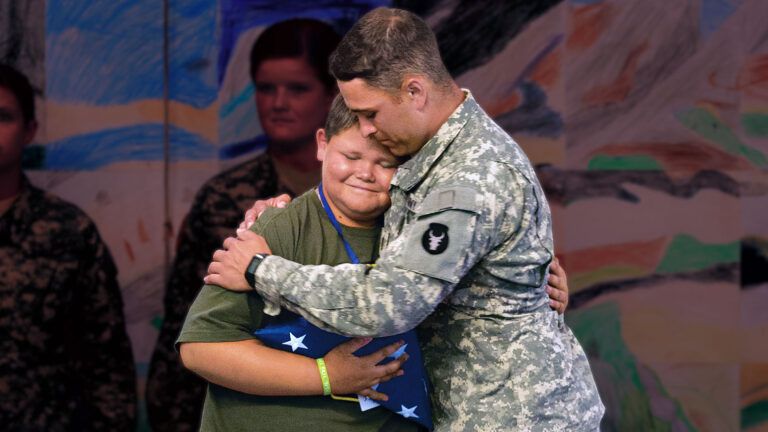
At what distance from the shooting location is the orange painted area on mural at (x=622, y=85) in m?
4.82

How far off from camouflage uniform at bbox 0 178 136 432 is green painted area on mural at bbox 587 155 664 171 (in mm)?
2090

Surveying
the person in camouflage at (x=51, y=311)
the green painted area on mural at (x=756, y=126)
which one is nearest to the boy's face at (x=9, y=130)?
the person in camouflage at (x=51, y=311)

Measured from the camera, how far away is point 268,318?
9.04ft

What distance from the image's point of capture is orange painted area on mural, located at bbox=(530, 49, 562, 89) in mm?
4840

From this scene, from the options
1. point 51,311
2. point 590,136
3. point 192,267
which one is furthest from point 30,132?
point 590,136

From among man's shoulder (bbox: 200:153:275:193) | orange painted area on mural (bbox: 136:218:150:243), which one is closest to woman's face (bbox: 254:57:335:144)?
man's shoulder (bbox: 200:153:275:193)

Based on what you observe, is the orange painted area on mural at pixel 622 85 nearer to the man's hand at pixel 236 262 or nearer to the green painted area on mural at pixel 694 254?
the green painted area on mural at pixel 694 254

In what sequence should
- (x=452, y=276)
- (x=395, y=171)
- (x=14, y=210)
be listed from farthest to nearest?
(x=14, y=210) → (x=395, y=171) → (x=452, y=276)

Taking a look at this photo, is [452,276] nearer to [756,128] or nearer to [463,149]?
[463,149]

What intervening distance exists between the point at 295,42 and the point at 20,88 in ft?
3.83

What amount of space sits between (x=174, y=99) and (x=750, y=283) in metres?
2.56

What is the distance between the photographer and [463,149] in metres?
2.67

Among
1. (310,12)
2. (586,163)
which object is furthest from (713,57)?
(310,12)

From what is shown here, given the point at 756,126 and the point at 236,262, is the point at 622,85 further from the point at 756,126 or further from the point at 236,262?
the point at 236,262
